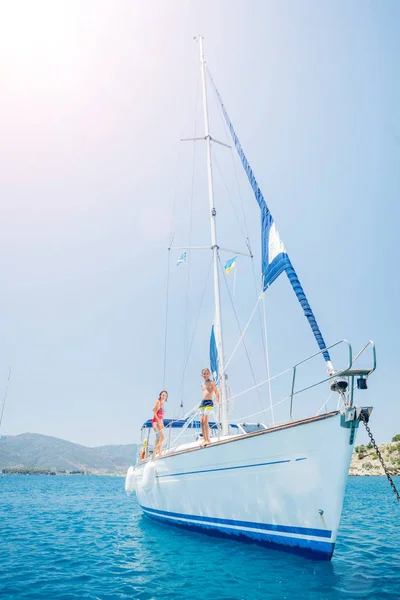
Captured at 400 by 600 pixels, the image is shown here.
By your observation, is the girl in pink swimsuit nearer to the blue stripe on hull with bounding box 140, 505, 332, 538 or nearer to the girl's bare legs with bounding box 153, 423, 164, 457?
the girl's bare legs with bounding box 153, 423, 164, 457

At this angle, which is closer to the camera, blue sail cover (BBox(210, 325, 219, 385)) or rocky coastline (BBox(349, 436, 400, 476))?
blue sail cover (BBox(210, 325, 219, 385))

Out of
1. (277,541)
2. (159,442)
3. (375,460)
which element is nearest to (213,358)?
(159,442)

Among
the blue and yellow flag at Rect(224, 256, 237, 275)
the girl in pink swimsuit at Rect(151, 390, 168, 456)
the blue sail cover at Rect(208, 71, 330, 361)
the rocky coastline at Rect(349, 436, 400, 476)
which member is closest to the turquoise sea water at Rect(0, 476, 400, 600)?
the girl in pink swimsuit at Rect(151, 390, 168, 456)

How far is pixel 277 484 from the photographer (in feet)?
22.4

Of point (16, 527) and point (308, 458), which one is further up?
point (308, 458)

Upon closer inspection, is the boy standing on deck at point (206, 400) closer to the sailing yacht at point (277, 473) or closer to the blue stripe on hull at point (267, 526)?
the sailing yacht at point (277, 473)

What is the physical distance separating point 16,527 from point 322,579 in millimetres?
12229

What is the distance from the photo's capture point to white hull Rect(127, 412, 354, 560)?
241 inches

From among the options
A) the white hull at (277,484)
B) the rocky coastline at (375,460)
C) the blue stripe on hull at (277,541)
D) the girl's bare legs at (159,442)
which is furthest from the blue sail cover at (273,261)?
the rocky coastline at (375,460)

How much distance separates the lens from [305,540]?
6523 millimetres

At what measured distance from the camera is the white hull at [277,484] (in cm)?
613

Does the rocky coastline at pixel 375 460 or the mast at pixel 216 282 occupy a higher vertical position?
the mast at pixel 216 282

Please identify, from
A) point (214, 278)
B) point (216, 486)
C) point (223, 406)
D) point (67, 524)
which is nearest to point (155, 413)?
point (223, 406)

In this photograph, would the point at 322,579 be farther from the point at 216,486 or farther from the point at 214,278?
the point at 214,278
